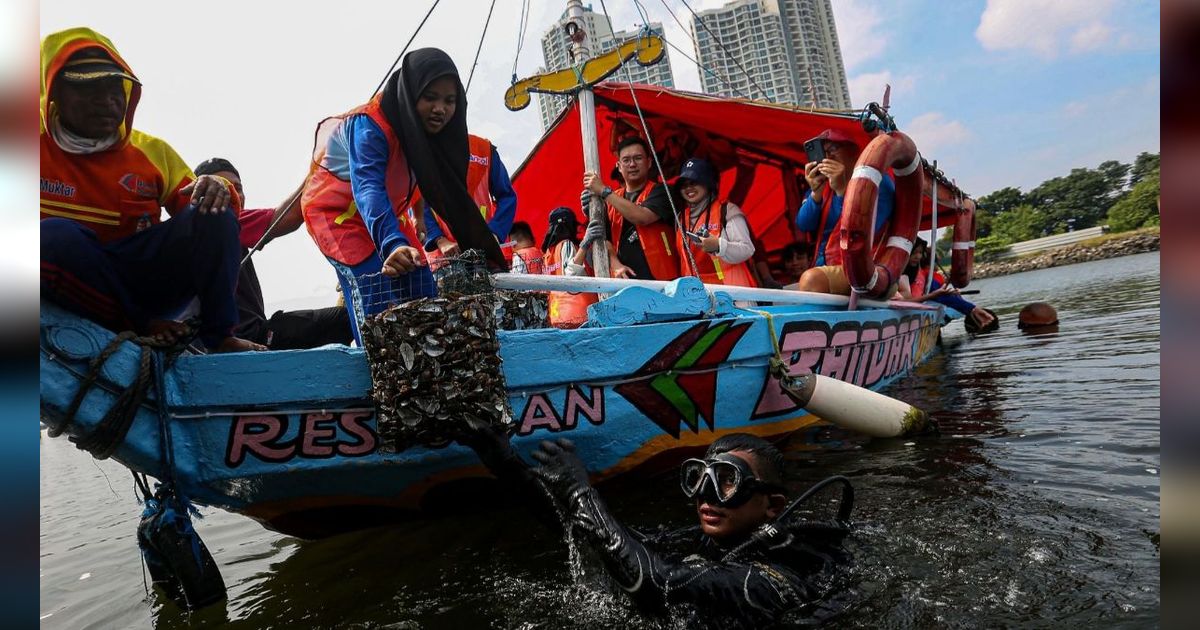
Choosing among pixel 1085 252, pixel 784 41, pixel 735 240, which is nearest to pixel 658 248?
pixel 735 240

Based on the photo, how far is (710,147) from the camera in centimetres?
650

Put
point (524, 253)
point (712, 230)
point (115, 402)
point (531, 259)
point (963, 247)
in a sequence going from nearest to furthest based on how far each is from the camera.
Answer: point (115, 402), point (712, 230), point (531, 259), point (524, 253), point (963, 247)

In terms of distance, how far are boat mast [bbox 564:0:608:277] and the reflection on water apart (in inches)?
75.4

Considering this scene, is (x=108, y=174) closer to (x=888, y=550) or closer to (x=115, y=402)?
(x=115, y=402)

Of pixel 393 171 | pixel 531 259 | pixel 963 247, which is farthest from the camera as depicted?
pixel 963 247

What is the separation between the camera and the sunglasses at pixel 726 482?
2.12 m

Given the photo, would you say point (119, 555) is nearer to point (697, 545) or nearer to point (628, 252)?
point (697, 545)

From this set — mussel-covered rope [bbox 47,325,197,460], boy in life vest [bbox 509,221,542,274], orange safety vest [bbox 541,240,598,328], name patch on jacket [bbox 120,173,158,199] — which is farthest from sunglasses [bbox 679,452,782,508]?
Result: boy in life vest [bbox 509,221,542,274]

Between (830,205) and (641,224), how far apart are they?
73.1 inches

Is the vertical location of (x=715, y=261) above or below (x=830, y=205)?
below

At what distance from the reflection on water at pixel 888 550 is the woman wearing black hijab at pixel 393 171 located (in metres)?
1.24

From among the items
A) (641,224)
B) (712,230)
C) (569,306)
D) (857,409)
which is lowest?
(857,409)

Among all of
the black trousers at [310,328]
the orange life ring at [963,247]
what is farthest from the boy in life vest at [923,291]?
the black trousers at [310,328]

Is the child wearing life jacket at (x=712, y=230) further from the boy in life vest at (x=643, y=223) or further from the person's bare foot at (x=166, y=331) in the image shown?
the person's bare foot at (x=166, y=331)
